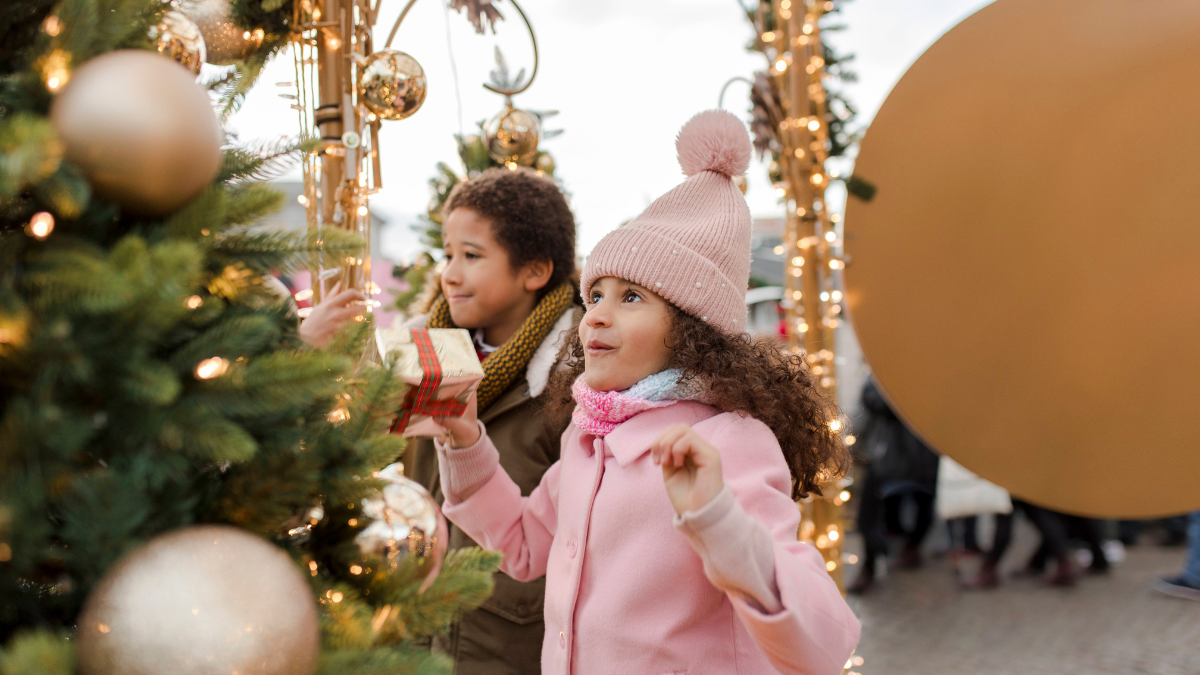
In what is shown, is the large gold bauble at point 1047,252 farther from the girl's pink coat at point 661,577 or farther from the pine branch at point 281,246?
the pine branch at point 281,246

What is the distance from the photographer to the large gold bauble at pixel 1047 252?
1890mm

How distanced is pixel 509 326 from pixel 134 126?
5.16ft

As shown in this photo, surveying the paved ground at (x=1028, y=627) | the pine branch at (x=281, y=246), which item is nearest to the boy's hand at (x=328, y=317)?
the pine branch at (x=281, y=246)

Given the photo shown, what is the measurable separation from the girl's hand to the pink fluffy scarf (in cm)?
30

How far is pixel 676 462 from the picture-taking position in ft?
3.44

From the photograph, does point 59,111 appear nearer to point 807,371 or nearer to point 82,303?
point 82,303

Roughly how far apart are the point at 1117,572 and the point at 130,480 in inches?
259

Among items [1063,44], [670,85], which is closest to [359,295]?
[1063,44]

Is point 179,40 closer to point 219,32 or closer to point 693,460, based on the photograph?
point 219,32

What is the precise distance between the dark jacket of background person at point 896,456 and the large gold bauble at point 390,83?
4266 mm

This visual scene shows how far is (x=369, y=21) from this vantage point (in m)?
1.88

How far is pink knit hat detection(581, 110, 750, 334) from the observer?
1.36 m

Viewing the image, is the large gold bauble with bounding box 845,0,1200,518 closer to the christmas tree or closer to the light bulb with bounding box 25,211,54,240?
the christmas tree

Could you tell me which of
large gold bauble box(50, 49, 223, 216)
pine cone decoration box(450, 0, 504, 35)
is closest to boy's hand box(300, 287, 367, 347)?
large gold bauble box(50, 49, 223, 216)
